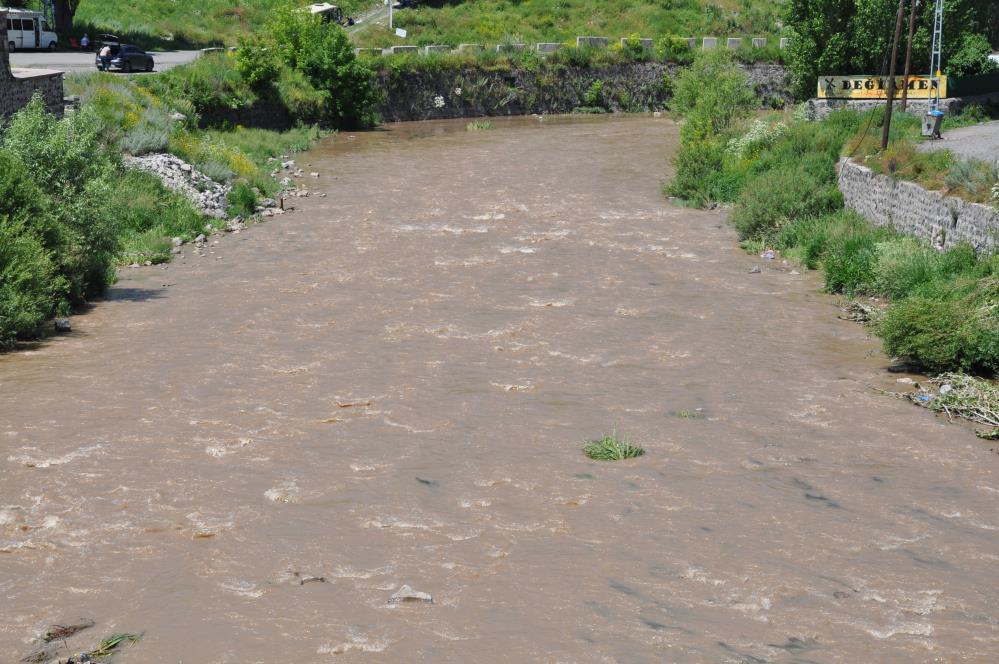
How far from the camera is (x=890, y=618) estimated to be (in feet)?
35.8

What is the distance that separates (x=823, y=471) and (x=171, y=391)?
948cm

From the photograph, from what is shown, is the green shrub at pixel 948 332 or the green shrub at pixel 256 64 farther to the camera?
the green shrub at pixel 256 64

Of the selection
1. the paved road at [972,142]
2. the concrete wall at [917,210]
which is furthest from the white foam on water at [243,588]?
the paved road at [972,142]

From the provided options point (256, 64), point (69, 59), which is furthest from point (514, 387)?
point (69, 59)

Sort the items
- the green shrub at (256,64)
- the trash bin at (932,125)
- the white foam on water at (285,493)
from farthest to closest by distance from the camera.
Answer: the green shrub at (256,64), the trash bin at (932,125), the white foam on water at (285,493)

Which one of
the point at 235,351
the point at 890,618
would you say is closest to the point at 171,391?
the point at 235,351

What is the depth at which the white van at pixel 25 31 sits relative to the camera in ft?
170

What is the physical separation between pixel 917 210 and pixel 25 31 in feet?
141

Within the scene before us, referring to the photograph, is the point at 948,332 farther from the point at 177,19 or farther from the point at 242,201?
the point at 177,19

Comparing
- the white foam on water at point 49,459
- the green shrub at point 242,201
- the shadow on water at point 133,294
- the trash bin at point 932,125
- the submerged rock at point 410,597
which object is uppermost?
the trash bin at point 932,125

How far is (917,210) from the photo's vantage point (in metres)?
24.5

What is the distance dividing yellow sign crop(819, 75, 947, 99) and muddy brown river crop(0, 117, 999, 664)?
15.3 m

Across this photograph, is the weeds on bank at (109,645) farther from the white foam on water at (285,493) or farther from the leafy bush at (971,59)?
the leafy bush at (971,59)

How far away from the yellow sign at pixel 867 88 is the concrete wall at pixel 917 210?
956 centimetres
